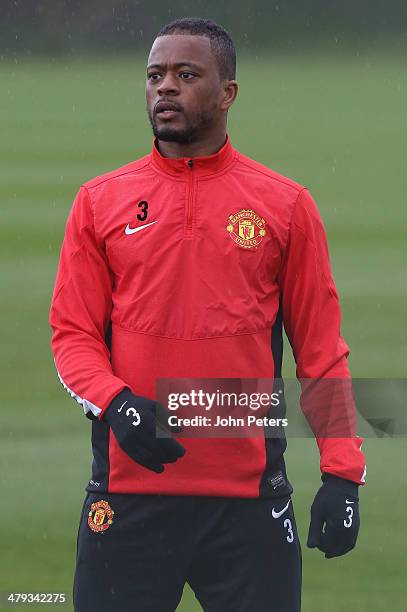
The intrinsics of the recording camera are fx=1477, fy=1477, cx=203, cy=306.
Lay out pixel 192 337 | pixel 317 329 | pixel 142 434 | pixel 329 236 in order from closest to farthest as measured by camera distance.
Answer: pixel 142 434, pixel 192 337, pixel 317 329, pixel 329 236

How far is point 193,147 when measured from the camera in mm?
3422

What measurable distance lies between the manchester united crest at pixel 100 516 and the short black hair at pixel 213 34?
3.38ft

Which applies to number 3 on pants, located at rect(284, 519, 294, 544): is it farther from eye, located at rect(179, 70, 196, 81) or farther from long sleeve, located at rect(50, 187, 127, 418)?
eye, located at rect(179, 70, 196, 81)

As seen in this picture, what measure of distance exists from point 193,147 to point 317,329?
20.2 inches

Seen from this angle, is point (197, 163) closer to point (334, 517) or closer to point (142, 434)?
point (142, 434)

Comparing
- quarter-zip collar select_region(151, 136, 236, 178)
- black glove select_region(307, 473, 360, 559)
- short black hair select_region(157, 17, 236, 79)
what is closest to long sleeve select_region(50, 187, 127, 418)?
quarter-zip collar select_region(151, 136, 236, 178)


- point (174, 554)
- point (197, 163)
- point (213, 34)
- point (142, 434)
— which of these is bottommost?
point (174, 554)

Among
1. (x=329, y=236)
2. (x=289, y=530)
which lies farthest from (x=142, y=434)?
(x=329, y=236)

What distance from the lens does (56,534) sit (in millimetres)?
5648

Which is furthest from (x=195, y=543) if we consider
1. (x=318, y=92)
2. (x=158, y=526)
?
(x=318, y=92)

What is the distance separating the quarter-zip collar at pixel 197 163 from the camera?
3400 mm

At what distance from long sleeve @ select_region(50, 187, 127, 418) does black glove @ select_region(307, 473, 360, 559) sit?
1.78 ft

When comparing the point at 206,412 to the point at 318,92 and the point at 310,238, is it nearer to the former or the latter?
the point at 310,238

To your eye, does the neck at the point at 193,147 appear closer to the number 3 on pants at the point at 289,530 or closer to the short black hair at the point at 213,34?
the short black hair at the point at 213,34
